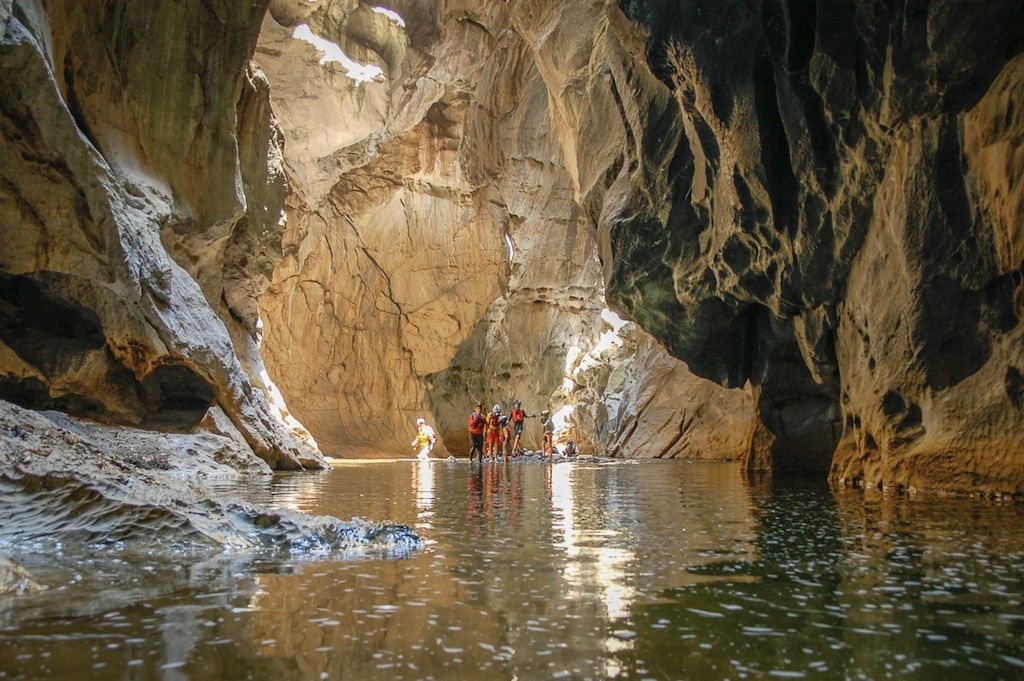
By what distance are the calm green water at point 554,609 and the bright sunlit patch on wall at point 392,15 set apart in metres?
30.5

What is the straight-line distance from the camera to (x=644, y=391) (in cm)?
2334

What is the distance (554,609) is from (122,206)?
8.74 meters

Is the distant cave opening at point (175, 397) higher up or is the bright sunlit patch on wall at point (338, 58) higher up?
the bright sunlit patch on wall at point (338, 58)

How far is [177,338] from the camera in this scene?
9938 mm

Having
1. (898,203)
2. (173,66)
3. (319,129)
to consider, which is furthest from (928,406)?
(319,129)

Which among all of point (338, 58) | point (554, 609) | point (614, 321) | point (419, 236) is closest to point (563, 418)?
point (614, 321)

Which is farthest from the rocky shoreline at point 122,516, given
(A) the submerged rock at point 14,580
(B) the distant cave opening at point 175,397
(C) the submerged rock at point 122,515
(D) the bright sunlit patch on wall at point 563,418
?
(D) the bright sunlit patch on wall at point 563,418

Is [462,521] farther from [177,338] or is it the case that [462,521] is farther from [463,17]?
[463,17]

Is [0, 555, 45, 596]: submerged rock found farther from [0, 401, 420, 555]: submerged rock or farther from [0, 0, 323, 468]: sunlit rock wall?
[0, 0, 323, 468]: sunlit rock wall

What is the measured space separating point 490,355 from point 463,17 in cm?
1300

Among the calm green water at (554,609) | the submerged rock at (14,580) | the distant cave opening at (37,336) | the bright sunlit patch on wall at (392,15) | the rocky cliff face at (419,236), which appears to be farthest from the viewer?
the bright sunlit patch on wall at (392,15)

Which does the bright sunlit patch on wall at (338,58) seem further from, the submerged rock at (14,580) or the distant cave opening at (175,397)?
the submerged rock at (14,580)

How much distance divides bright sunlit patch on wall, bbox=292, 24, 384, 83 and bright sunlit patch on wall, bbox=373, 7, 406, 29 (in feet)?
7.27

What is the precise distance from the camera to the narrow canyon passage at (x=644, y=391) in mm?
2342
